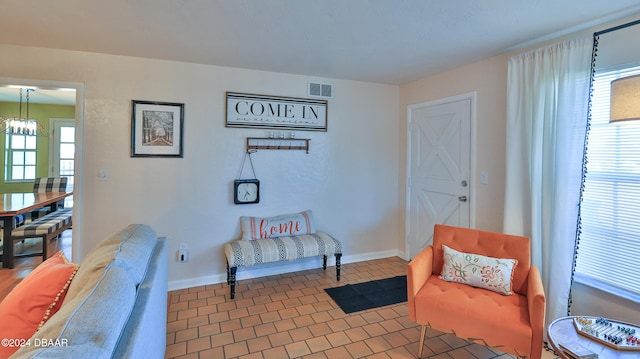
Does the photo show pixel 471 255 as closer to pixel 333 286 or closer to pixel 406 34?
pixel 333 286

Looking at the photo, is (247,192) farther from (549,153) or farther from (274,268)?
(549,153)

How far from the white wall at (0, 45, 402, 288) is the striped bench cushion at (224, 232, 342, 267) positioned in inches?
14.4

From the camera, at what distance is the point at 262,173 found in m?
3.54

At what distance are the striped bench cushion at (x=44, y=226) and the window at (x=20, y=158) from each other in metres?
2.34

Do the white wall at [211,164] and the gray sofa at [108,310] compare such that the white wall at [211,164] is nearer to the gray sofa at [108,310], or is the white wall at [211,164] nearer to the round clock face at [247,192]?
the round clock face at [247,192]

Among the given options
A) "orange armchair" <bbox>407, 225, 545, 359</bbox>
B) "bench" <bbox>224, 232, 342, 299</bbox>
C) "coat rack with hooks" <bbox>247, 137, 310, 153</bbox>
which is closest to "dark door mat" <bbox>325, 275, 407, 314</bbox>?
"bench" <bbox>224, 232, 342, 299</bbox>

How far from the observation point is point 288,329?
2461 millimetres

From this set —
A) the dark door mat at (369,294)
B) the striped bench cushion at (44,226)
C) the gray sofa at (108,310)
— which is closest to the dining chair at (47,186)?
the striped bench cushion at (44,226)

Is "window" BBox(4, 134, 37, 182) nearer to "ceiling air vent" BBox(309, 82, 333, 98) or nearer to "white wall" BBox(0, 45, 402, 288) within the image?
"white wall" BBox(0, 45, 402, 288)

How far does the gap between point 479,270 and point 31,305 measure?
2.45 meters

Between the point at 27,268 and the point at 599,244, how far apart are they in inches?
225

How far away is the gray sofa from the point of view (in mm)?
829

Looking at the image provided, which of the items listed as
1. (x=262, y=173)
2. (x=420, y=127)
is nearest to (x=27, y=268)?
(x=262, y=173)

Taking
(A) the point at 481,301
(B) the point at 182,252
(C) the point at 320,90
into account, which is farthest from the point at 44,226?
(A) the point at 481,301
